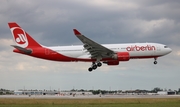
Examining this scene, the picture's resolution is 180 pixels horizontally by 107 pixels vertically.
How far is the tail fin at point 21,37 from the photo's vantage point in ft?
227

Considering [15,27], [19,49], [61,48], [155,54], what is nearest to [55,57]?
[61,48]

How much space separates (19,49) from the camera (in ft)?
216

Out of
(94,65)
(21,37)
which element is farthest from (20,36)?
(94,65)

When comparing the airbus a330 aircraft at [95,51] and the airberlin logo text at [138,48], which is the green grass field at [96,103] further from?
the airberlin logo text at [138,48]

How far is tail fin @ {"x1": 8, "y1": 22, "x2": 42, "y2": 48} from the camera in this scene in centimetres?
6931

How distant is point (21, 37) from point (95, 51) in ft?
55.6

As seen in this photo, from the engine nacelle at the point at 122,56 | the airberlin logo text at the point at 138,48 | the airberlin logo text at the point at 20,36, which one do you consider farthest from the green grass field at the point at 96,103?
the airberlin logo text at the point at 20,36

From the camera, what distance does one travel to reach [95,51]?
6544cm

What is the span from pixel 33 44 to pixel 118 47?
17910mm

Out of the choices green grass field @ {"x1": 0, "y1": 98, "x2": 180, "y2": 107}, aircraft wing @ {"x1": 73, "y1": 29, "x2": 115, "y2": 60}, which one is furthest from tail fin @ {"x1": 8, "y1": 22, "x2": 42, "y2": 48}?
green grass field @ {"x1": 0, "y1": 98, "x2": 180, "y2": 107}

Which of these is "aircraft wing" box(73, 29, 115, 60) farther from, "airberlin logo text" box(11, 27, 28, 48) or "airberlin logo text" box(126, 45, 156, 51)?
"airberlin logo text" box(11, 27, 28, 48)

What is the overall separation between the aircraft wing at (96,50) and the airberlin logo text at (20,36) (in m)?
14.0

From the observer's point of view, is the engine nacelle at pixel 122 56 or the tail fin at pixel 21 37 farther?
the tail fin at pixel 21 37

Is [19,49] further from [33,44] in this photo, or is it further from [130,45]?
[130,45]
